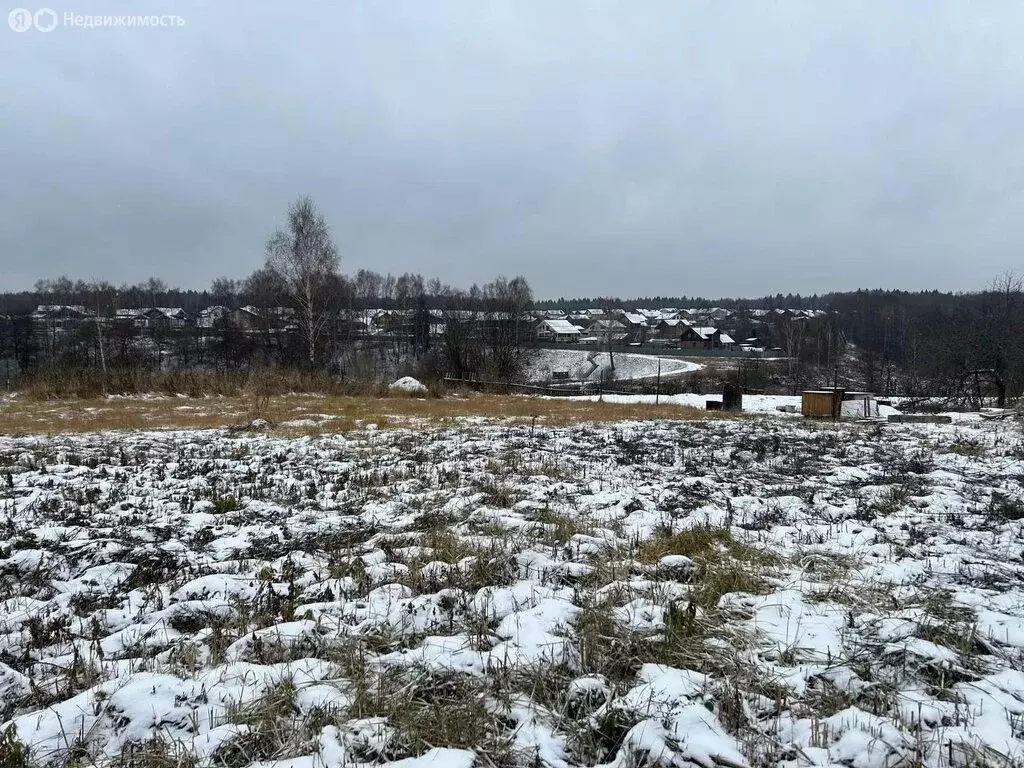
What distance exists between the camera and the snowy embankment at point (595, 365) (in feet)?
175

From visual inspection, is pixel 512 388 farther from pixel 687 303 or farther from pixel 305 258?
pixel 687 303

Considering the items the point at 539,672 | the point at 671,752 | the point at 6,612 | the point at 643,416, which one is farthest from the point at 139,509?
the point at 643,416

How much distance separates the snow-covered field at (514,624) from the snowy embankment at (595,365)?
45218mm

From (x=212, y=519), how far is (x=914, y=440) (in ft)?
39.0

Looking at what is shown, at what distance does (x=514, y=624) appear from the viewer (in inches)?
117

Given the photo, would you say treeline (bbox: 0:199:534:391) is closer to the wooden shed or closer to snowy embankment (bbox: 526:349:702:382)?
snowy embankment (bbox: 526:349:702:382)

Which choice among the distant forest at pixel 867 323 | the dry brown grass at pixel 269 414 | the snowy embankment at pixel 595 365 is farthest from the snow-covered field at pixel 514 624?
the snowy embankment at pixel 595 365

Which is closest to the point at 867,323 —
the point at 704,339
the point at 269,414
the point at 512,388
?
the point at 704,339

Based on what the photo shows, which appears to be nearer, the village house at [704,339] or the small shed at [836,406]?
the small shed at [836,406]

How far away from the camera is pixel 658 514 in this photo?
521 cm

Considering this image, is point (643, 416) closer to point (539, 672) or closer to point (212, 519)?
point (212, 519)

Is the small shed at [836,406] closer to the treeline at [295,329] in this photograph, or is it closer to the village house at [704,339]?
the treeline at [295,329]

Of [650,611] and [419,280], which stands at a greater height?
[419,280]

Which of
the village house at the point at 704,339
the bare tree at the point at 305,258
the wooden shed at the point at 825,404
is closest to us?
the wooden shed at the point at 825,404
